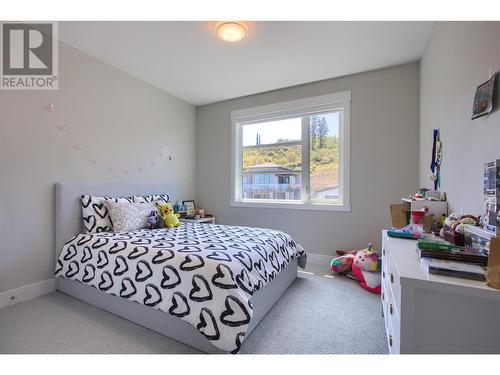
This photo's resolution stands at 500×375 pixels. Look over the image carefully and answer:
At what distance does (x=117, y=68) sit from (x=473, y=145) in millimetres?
3523

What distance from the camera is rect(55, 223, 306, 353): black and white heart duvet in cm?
136

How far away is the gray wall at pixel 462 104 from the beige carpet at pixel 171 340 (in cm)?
110

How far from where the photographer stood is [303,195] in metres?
3.32

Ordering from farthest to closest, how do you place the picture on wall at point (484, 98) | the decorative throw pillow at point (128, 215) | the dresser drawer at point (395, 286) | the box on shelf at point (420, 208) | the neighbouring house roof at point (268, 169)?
the neighbouring house roof at point (268, 169) → the decorative throw pillow at point (128, 215) → the box on shelf at point (420, 208) → the picture on wall at point (484, 98) → the dresser drawer at point (395, 286)

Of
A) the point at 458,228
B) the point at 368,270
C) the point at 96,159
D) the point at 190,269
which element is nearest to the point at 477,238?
the point at 458,228

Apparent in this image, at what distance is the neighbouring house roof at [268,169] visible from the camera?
3.44 m

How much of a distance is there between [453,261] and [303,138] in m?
2.59

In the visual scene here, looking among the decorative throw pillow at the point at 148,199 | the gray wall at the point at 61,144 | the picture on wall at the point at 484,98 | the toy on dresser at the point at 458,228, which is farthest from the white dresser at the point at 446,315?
the gray wall at the point at 61,144

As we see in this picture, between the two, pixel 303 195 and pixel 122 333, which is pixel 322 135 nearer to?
pixel 303 195

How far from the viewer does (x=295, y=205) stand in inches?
130

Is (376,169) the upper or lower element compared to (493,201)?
upper

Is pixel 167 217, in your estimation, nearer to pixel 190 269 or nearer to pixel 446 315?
pixel 190 269

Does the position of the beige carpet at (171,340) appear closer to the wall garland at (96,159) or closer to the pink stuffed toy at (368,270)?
the pink stuffed toy at (368,270)
